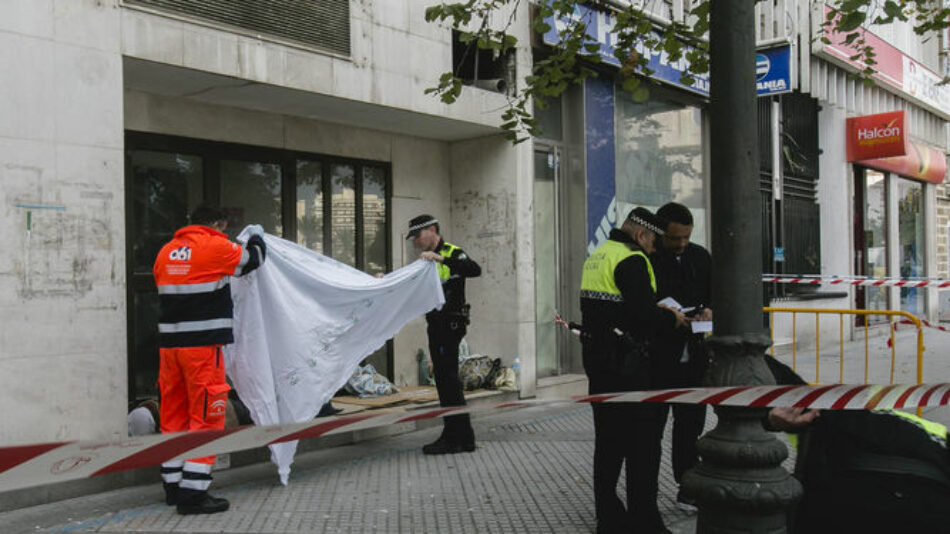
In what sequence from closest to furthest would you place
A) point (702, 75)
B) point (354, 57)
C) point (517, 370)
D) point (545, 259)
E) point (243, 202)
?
point (354, 57) → point (243, 202) → point (517, 370) → point (545, 259) → point (702, 75)

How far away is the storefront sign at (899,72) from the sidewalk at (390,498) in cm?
1091

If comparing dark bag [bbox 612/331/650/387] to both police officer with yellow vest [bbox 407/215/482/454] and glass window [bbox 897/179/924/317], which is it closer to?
police officer with yellow vest [bbox 407/215/482/454]

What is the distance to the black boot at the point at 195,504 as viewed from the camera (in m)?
5.16

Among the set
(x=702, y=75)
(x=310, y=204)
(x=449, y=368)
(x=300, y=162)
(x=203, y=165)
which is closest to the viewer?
(x=449, y=368)

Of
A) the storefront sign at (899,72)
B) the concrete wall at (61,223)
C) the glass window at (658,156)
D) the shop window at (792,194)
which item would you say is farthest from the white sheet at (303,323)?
the storefront sign at (899,72)

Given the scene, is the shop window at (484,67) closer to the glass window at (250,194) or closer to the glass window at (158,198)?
the glass window at (250,194)

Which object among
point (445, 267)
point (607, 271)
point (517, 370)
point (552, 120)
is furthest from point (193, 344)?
point (552, 120)

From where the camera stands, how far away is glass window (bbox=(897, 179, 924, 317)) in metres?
20.9

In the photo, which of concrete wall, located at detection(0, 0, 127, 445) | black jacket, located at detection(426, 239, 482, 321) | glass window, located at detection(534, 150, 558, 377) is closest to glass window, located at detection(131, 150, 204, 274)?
concrete wall, located at detection(0, 0, 127, 445)

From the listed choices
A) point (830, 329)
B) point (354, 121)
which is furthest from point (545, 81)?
point (830, 329)

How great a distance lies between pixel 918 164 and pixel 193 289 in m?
20.5

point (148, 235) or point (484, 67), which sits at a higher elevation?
point (484, 67)

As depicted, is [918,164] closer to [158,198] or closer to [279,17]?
[279,17]

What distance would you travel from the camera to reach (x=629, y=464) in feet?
15.3
